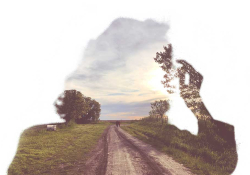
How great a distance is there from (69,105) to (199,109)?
36.2 meters

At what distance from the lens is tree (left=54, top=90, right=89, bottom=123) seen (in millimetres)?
40688

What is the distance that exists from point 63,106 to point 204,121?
36990 millimetres

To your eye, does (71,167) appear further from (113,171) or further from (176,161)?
(176,161)

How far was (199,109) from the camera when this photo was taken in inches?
552

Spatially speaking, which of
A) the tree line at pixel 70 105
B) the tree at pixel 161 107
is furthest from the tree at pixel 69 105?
the tree at pixel 161 107

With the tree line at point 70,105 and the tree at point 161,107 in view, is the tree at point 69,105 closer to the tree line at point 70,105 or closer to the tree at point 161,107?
the tree line at point 70,105

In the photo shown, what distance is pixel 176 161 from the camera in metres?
8.55

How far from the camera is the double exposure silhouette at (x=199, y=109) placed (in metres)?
11.3

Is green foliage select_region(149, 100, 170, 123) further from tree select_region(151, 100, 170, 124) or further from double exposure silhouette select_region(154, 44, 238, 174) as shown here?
double exposure silhouette select_region(154, 44, 238, 174)

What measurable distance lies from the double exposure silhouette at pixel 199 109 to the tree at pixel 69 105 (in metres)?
32.1

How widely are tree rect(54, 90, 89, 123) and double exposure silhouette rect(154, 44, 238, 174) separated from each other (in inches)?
1265

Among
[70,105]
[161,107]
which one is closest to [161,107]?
[161,107]

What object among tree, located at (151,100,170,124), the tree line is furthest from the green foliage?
the tree line

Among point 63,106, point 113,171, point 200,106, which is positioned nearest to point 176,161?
point 113,171
